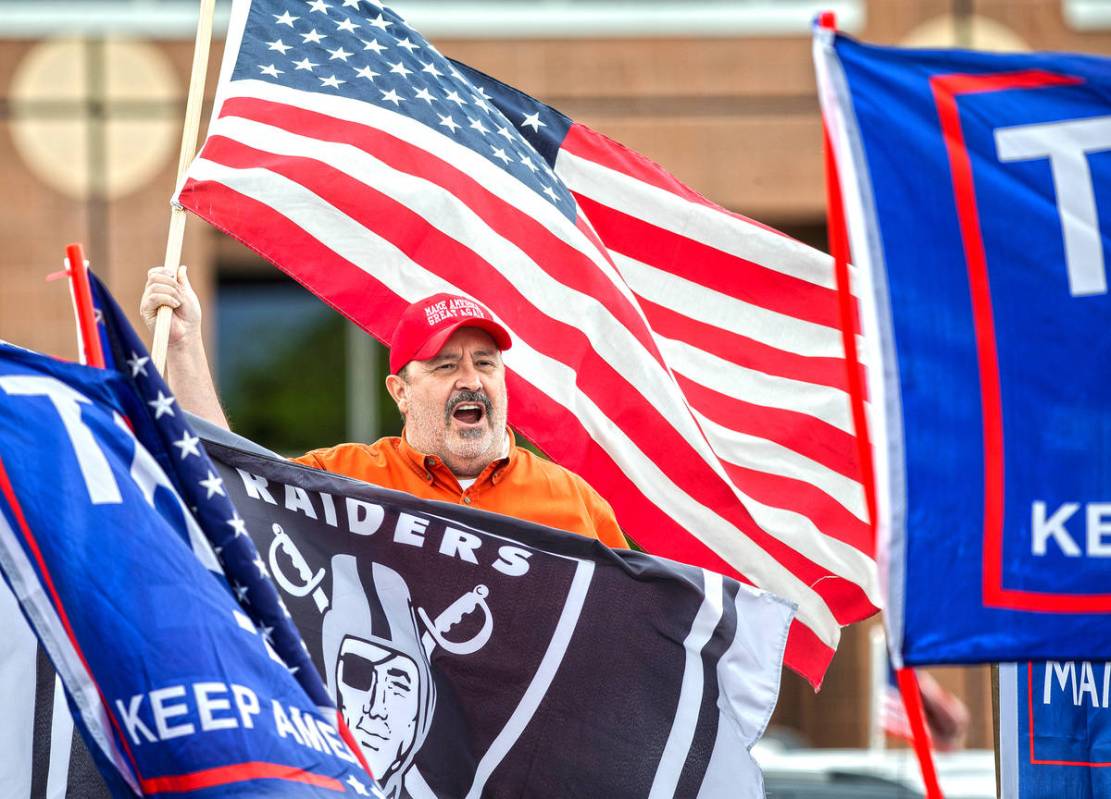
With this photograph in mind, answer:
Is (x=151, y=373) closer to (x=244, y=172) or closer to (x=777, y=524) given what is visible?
(x=244, y=172)

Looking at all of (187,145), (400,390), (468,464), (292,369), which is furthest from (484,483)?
(292,369)

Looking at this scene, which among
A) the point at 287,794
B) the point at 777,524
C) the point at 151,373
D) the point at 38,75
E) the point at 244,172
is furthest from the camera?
the point at 38,75

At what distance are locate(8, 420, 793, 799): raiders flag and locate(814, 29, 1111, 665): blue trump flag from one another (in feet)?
4.34

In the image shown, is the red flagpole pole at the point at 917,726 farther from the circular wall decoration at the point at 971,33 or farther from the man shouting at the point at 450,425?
the circular wall decoration at the point at 971,33

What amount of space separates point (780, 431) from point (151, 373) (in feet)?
9.30

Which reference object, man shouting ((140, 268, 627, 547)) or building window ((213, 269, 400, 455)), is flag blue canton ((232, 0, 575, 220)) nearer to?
man shouting ((140, 268, 627, 547))

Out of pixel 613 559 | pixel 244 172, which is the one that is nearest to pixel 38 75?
pixel 244 172

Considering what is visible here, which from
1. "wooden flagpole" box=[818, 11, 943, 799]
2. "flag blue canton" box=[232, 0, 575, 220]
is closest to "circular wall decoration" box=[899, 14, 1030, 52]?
"flag blue canton" box=[232, 0, 575, 220]

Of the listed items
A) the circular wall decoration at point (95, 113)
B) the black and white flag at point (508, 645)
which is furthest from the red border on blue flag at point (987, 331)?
the circular wall decoration at point (95, 113)

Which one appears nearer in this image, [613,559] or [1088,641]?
[1088,641]

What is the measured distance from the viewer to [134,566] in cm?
363

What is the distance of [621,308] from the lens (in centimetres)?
594

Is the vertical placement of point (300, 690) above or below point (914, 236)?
below

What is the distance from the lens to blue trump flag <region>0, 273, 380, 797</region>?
3.55 m
